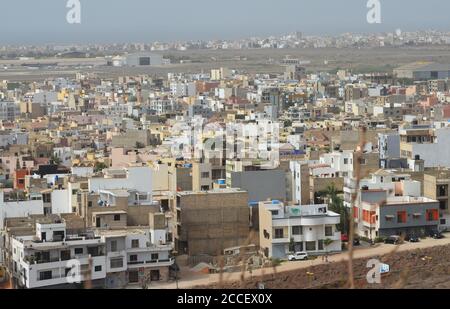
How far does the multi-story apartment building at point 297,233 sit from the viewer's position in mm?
6781

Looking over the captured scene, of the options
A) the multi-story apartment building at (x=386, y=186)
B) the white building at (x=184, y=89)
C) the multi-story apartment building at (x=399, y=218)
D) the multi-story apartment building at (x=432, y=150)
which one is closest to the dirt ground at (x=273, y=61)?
the white building at (x=184, y=89)

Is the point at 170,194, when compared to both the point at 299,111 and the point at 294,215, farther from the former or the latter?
the point at 299,111

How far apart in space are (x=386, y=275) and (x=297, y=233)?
0.66 m

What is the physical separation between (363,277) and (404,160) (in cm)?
288

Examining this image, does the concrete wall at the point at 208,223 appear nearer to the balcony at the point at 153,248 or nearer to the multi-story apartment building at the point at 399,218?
the balcony at the point at 153,248

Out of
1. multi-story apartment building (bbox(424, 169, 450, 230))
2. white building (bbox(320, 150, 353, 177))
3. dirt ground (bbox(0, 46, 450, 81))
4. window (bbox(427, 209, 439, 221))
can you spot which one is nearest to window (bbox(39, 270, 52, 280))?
window (bbox(427, 209, 439, 221))

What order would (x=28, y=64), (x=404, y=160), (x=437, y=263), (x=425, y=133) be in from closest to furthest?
(x=437, y=263) → (x=404, y=160) → (x=425, y=133) → (x=28, y=64)

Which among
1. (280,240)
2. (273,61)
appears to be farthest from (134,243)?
(273,61)

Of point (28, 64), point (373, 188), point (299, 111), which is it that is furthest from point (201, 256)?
point (28, 64)

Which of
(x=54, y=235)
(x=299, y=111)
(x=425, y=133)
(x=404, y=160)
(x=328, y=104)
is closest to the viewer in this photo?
(x=54, y=235)

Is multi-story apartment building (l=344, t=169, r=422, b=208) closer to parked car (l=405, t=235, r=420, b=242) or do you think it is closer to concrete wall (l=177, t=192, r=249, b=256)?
parked car (l=405, t=235, r=420, b=242)

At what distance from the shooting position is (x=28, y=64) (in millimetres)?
43469

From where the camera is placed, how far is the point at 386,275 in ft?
21.2

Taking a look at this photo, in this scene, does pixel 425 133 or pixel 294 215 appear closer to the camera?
pixel 294 215
